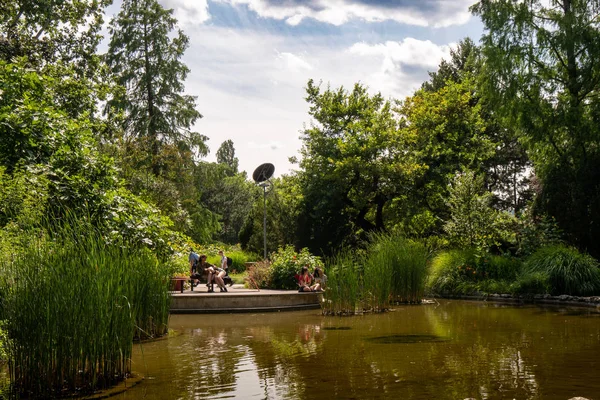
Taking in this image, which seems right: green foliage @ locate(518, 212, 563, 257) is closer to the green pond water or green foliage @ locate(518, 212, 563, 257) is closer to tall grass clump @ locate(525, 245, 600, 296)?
tall grass clump @ locate(525, 245, 600, 296)

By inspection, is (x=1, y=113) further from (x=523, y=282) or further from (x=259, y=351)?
(x=523, y=282)

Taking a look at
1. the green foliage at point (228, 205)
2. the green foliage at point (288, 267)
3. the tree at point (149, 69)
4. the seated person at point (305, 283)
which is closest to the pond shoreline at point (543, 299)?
the green foliage at point (288, 267)

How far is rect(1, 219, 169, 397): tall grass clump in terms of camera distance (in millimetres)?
5750

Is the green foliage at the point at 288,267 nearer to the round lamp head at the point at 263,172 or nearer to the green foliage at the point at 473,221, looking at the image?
the green foliage at the point at 473,221

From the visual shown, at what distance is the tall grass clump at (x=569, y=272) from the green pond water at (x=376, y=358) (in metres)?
3.42

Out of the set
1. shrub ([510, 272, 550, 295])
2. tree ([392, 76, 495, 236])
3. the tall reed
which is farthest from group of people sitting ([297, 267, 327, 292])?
tree ([392, 76, 495, 236])

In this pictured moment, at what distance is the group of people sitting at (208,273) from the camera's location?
16.0m

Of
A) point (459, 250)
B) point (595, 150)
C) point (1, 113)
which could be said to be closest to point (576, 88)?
point (595, 150)

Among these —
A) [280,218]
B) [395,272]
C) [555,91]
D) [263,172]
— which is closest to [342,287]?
[395,272]

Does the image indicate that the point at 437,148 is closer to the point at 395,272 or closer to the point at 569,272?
the point at 569,272

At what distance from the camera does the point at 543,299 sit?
16.1m

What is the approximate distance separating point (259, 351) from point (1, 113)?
18.8 ft

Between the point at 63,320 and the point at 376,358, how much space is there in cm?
420

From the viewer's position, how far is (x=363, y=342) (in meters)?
9.55
